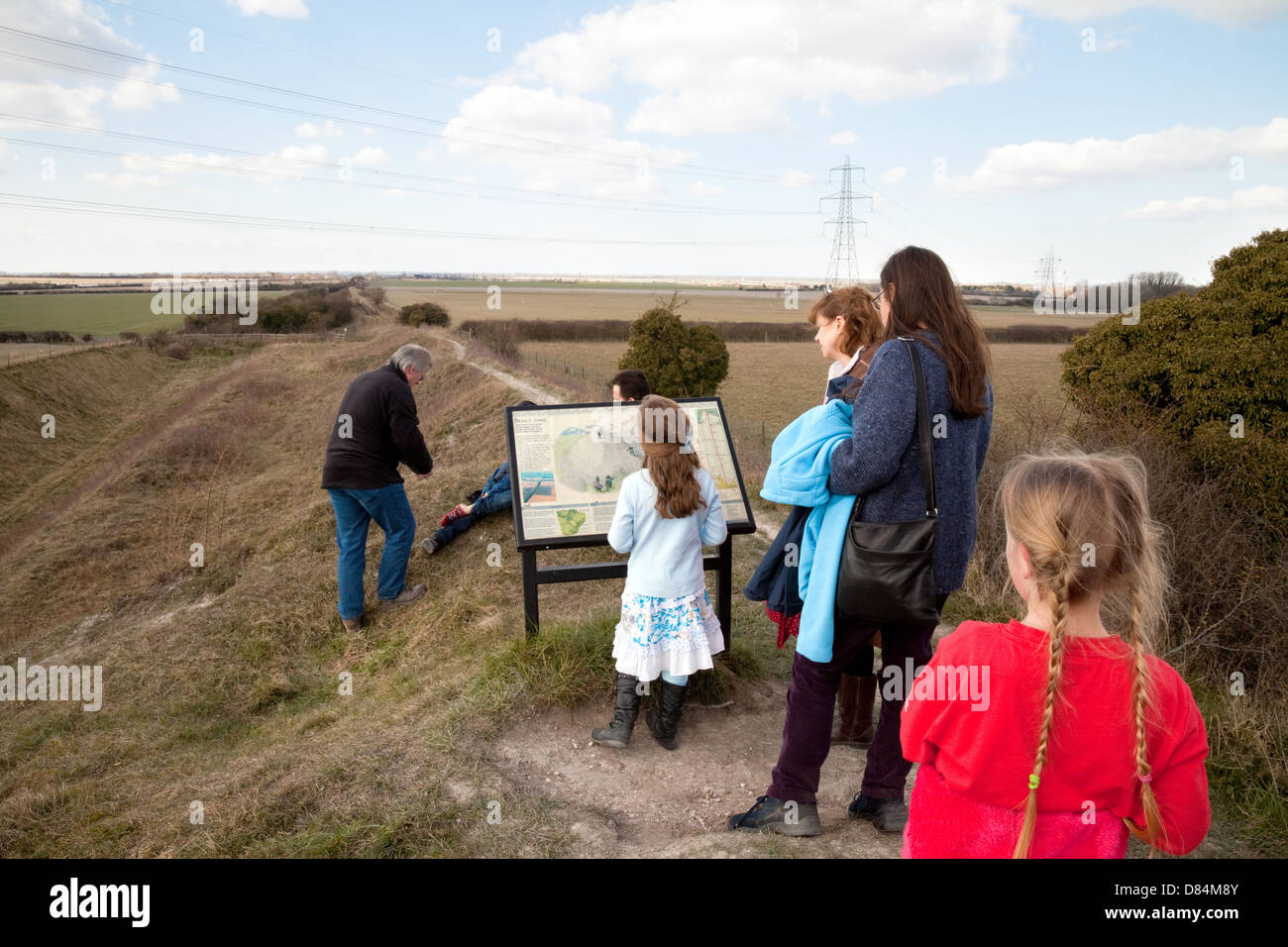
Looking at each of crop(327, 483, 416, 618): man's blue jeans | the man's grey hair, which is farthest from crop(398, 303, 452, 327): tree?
the man's grey hair

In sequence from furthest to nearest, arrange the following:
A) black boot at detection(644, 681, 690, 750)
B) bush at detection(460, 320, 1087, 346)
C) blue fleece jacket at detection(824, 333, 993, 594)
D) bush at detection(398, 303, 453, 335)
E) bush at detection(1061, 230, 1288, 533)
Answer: bush at detection(398, 303, 453, 335) → bush at detection(460, 320, 1087, 346) → bush at detection(1061, 230, 1288, 533) → black boot at detection(644, 681, 690, 750) → blue fleece jacket at detection(824, 333, 993, 594)

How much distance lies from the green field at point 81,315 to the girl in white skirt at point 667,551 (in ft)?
A: 160

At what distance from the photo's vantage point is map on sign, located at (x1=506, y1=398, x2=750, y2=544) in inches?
202

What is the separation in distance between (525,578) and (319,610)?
3.93m

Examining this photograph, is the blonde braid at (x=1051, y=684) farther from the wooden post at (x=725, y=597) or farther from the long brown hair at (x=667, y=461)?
the wooden post at (x=725, y=597)

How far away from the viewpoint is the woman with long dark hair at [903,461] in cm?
288

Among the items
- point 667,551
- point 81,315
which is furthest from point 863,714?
point 81,315

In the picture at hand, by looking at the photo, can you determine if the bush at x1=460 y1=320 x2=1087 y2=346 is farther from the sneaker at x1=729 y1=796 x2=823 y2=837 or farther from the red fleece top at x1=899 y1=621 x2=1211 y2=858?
Answer: the red fleece top at x1=899 y1=621 x2=1211 y2=858

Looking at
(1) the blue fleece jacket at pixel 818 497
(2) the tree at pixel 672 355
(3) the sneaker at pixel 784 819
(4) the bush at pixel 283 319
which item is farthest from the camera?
(4) the bush at pixel 283 319

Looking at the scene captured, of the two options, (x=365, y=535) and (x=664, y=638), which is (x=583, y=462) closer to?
(x=664, y=638)

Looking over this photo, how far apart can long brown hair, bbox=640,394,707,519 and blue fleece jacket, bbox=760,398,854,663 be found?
3.07 feet

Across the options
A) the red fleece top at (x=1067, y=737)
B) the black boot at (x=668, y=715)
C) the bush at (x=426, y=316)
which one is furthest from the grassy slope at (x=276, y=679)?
the bush at (x=426, y=316)

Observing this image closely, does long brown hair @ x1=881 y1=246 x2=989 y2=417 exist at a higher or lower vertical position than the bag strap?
higher
